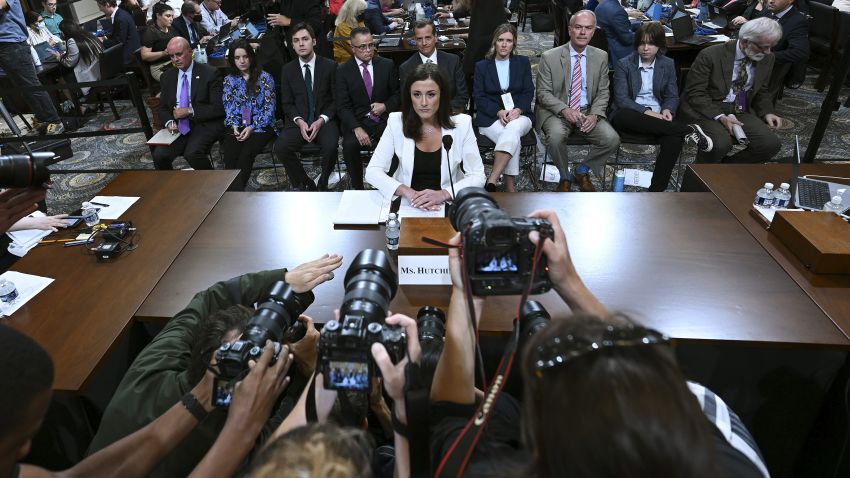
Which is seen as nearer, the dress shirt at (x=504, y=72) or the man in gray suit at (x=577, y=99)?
the man in gray suit at (x=577, y=99)

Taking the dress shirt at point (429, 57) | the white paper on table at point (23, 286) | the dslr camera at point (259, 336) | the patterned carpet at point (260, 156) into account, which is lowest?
the patterned carpet at point (260, 156)

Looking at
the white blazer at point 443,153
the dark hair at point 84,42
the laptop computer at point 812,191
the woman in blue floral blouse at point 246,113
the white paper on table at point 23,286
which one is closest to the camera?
the white paper on table at point 23,286

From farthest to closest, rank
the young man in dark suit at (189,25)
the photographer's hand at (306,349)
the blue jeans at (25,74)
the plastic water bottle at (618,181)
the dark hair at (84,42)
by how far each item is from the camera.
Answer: the young man in dark suit at (189,25)
the dark hair at (84,42)
the blue jeans at (25,74)
the plastic water bottle at (618,181)
the photographer's hand at (306,349)

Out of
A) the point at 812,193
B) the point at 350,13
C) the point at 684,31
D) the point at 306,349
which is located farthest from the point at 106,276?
the point at 684,31

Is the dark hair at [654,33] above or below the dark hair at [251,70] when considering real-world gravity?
above

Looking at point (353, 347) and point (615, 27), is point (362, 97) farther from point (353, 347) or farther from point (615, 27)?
point (353, 347)

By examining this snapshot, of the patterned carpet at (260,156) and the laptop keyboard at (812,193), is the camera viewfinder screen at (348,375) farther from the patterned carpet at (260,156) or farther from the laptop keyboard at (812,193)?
the patterned carpet at (260,156)

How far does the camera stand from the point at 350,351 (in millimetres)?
1084

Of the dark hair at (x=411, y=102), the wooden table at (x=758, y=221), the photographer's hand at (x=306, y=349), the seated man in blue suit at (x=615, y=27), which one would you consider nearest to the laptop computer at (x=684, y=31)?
the seated man in blue suit at (x=615, y=27)

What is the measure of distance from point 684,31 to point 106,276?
16.2 ft

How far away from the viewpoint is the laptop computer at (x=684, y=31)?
15.4 feet

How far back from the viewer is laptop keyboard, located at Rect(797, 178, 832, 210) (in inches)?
91.4

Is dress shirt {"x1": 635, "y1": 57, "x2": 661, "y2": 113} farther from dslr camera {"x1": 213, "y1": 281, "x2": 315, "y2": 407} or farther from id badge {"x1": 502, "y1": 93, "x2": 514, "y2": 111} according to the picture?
dslr camera {"x1": 213, "y1": 281, "x2": 315, "y2": 407}

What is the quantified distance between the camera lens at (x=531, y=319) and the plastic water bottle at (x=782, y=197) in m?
1.70
